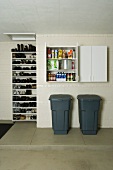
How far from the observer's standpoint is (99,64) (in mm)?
4137

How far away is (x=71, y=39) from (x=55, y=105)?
6.24 feet

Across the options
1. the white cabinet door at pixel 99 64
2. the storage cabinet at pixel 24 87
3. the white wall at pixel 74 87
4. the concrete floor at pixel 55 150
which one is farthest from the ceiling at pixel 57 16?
the concrete floor at pixel 55 150

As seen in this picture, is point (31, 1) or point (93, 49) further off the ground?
point (31, 1)

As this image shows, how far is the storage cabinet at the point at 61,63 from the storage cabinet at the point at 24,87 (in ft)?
3.67

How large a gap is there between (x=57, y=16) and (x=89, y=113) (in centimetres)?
234

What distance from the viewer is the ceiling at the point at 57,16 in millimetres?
2596

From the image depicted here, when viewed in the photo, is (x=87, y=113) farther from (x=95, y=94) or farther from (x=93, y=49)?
(x=93, y=49)

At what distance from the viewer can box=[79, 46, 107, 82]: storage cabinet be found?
160 inches

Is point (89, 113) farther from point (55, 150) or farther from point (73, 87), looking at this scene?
point (55, 150)

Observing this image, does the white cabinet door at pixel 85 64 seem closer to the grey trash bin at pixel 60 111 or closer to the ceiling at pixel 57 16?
the ceiling at pixel 57 16

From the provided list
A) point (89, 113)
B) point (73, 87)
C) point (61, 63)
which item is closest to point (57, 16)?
point (61, 63)

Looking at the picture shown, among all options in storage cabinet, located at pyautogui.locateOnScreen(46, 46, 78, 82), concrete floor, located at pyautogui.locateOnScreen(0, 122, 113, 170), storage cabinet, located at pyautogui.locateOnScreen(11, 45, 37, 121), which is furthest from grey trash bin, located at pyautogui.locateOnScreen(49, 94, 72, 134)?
storage cabinet, located at pyautogui.locateOnScreen(11, 45, 37, 121)

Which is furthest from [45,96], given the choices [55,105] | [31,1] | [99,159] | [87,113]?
[31,1]

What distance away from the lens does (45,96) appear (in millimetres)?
4316
